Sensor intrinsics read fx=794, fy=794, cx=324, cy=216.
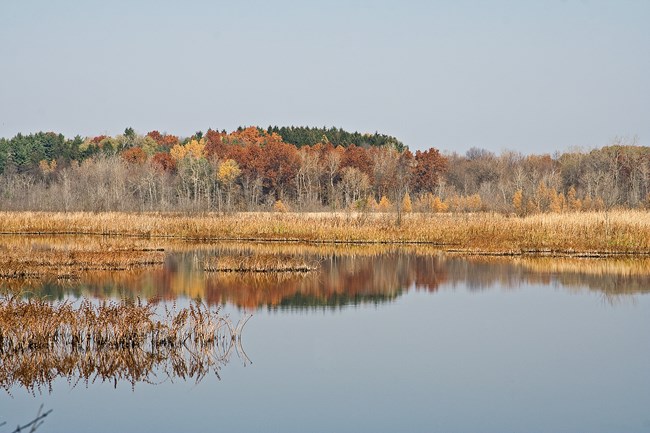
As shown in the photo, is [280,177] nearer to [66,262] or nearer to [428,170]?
[428,170]

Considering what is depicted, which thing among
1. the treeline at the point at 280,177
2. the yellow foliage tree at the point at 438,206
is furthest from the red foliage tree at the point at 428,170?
the yellow foliage tree at the point at 438,206

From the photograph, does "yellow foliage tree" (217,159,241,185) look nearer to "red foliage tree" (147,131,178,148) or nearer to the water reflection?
"red foliage tree" (147,131,178,148)

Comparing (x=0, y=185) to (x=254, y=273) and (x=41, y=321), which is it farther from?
(x=41, y=321)

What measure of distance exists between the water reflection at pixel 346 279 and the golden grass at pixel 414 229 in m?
1.79

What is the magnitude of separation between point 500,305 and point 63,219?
26.3 m

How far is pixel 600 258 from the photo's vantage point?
27.3 meters

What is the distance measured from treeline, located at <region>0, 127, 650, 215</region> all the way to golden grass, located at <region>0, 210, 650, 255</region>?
421 inches

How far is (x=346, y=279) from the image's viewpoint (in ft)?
73.4

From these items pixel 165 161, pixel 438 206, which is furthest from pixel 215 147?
pixel 438 206

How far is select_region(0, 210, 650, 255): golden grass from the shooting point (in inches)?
1144

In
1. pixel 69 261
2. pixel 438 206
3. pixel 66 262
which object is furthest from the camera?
pixel 438 206

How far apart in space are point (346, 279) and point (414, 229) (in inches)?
483

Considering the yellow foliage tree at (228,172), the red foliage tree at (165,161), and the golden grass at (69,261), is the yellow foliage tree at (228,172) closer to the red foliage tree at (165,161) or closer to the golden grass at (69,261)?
the red foliage tree at (165,161)

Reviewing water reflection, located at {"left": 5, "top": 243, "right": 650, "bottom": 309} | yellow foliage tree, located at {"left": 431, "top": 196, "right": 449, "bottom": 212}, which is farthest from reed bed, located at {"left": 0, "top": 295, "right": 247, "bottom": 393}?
yellow foliage tree, located at {"left": 431, "top": 196, "right": 449, "bottom": 212}
